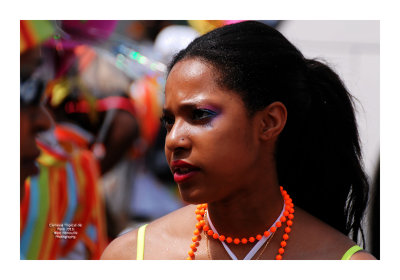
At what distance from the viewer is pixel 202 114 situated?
70.6 inches

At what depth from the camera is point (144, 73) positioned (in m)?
2.76

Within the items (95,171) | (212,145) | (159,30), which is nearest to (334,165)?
(212,145)

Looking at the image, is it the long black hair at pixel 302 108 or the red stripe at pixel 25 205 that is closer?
the long black hair at pixel 302 108

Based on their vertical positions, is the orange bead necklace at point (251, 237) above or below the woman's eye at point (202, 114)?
below

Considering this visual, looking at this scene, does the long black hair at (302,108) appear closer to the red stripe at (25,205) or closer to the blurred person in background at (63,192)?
the blurred person in background at (63,192)

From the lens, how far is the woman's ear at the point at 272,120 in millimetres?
1865

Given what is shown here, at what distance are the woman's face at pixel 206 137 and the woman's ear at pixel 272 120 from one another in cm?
4

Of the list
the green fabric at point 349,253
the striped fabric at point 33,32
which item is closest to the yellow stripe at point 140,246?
the green fabric at point 349,253

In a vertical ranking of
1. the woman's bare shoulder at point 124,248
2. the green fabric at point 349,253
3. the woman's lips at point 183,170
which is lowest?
the woman's bare shoulder at point 124,248

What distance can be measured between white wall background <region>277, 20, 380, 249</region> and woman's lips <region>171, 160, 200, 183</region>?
36.5 inches

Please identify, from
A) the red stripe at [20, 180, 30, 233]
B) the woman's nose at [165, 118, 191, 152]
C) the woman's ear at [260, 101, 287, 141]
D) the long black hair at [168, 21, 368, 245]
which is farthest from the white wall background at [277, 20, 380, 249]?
the red stripe at [20, 180, 30, 233]

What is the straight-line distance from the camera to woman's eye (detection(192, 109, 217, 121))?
5.84 feet

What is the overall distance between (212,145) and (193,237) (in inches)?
17.1

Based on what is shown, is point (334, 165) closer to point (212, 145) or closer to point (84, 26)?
point (212, 145)
